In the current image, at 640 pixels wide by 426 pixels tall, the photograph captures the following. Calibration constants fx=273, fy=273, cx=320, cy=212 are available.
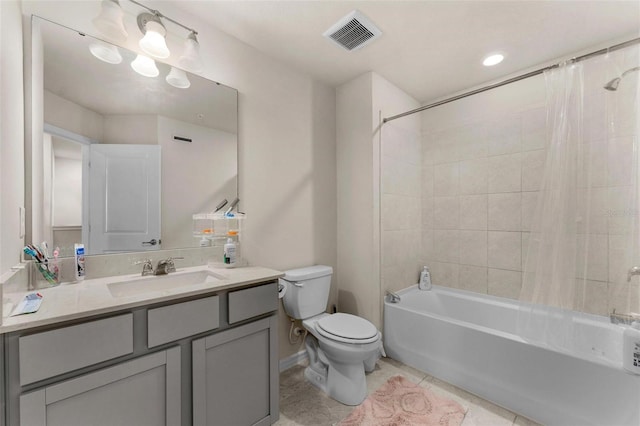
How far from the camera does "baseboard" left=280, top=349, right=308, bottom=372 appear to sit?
2.11 meters

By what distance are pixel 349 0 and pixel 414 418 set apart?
2453mm

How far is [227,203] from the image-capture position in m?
1.83

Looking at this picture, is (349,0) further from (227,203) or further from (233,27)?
(227,203)

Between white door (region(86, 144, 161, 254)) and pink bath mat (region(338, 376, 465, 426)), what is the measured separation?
1581mm

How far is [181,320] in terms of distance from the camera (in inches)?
45.8

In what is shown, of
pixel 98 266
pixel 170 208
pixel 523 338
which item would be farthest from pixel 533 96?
pixel 98 266

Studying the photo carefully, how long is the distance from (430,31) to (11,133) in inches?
88.5

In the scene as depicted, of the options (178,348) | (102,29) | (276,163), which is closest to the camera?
(178,348)

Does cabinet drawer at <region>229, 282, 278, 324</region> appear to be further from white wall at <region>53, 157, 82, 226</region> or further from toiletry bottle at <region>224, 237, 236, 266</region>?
white wall at <region>53, 157, 82, 226</region>

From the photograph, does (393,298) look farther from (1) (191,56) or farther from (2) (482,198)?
(1) (191,56)

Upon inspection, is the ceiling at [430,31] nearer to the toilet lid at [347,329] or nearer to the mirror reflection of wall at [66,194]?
the mirror reflection of wall at [66,194]

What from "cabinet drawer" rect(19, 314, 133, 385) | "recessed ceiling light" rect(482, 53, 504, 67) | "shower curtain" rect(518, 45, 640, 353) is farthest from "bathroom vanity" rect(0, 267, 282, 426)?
"recessed ceiling light" rect(482, 53, 504, 67)

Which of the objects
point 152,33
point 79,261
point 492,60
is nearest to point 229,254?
point 79,261

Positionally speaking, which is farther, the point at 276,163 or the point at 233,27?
the point at 276,163
